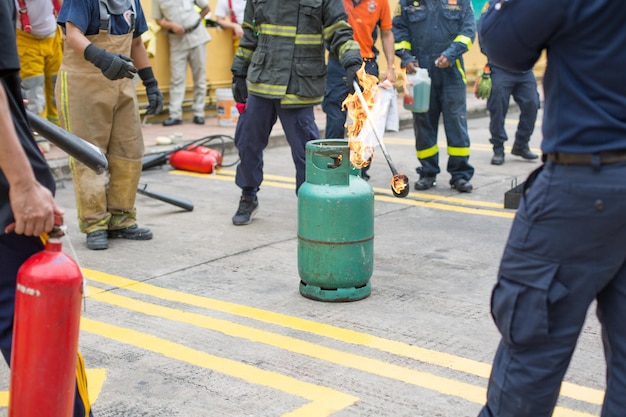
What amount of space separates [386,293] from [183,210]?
2.82 m

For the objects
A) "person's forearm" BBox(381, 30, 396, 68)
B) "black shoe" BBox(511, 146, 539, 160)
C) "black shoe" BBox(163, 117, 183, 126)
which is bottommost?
"black shoe" BBox(163, 117, 183, 126)

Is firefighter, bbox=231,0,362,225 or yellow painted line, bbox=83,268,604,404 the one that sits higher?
firefighter, bbox=231,0,362,225

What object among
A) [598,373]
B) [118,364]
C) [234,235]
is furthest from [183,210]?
[598,373]

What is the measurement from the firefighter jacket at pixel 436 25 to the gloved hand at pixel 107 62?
3.26 meters

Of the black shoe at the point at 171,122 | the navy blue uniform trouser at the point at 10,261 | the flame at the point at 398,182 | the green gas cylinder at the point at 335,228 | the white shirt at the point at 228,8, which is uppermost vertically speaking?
the white shirt at the point at 228,8

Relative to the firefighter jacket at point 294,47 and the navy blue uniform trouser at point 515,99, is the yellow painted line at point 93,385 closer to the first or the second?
the firefighter jacket at point 294,47

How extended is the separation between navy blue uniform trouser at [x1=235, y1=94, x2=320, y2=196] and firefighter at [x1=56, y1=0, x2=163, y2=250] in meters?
0.70

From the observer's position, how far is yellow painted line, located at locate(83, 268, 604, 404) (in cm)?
414

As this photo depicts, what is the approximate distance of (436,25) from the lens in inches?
335

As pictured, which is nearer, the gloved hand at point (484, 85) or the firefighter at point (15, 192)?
the firefighter at point (15, 192)

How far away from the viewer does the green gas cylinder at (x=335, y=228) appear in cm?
529

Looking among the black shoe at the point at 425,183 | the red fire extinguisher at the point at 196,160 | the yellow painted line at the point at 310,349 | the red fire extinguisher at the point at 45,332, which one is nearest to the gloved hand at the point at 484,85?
the black shoe at the point at 425,183

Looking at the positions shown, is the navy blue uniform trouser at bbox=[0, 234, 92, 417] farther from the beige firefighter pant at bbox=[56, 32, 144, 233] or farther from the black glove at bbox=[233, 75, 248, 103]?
the black glove at bbox=[233, 75, 248, 103]

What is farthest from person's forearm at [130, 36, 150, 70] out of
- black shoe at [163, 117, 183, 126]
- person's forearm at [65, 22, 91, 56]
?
black shoe at [163, 117, 183, 126]
